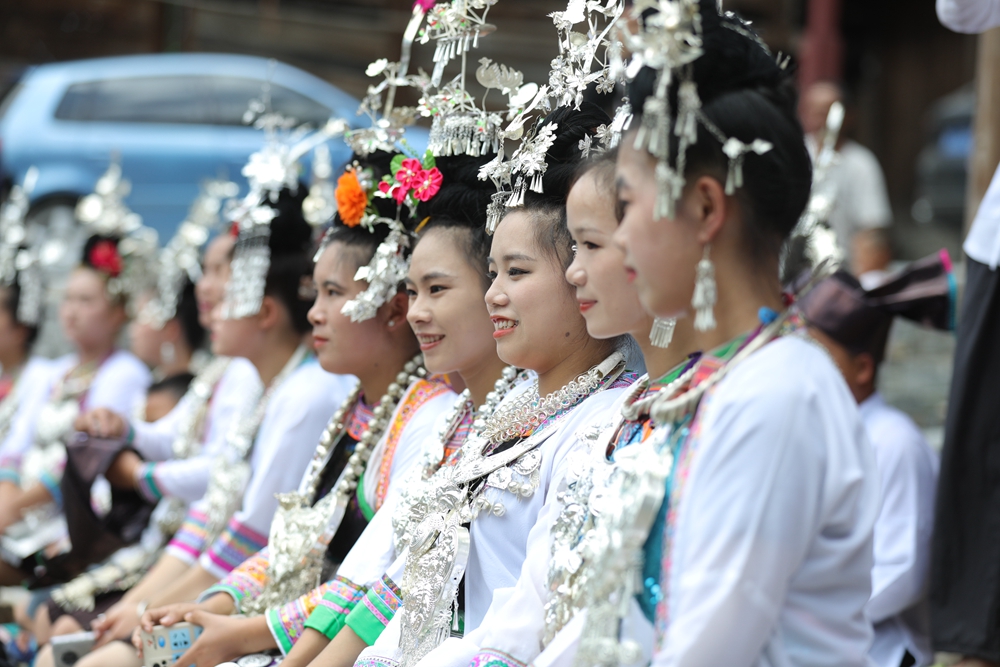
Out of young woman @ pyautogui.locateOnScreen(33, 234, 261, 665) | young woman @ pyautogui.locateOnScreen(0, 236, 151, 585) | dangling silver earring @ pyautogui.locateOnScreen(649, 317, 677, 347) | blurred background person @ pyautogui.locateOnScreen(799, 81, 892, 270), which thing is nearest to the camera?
dangling silver earring @ pyautogui.locateOnScreen(649, 317, 677, 347)

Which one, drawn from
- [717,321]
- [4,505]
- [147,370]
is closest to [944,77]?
[147,370]

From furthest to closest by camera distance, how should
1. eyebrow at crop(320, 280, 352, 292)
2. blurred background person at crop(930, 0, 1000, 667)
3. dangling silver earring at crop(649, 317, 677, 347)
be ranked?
eyebrow at crop(320, 280, 352, 292) < blurred background person at crop(930, 0, 1000, 667) < dangling silver earring at crop(649, 317, 677, 347)

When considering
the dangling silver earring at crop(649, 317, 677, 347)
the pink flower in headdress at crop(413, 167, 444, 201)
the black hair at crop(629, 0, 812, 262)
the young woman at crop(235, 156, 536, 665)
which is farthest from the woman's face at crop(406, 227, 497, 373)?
the black hair at crop(629, 0, 812, 262)

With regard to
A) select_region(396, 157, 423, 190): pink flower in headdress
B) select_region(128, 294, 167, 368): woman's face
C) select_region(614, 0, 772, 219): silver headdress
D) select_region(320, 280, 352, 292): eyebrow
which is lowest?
select_region(128, 294, 167, 368): woman's face

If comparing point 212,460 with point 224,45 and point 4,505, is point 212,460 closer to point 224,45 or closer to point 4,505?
point 4,505

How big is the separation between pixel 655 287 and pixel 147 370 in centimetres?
433

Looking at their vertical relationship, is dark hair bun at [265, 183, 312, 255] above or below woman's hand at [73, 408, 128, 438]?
above

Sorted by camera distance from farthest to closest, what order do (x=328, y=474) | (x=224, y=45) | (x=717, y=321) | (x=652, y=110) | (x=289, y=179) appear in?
1. (x=224, y=45)
2. (x=289, y=179)
3. (x=328, y=474)
4. (x=717, y=321)
5. (x=652, y=110)

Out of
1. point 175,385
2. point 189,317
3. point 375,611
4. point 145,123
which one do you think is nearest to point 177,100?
point 145,123

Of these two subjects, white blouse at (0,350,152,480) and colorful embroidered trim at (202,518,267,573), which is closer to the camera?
colorful embroidered trim at (202,518,267,573)

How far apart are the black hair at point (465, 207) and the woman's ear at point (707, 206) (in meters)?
1.09

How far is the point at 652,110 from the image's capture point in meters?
1.64

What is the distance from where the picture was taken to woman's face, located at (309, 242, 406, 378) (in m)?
3.16

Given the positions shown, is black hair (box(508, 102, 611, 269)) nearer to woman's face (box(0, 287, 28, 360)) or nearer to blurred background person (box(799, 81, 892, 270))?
woman's face (box(0, 287, 28, 360))
